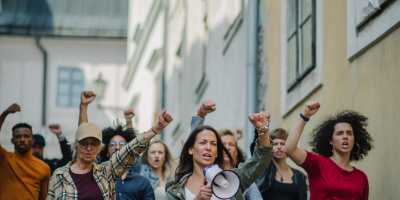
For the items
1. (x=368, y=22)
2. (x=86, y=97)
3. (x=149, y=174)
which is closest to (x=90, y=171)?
(x=86, y=97)

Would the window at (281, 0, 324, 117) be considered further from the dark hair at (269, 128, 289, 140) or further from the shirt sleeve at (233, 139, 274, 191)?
the shirt sleeve at (233, 139, 274, 191)

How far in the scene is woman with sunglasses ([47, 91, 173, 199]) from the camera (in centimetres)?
791

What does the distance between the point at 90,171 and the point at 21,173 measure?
1.71m

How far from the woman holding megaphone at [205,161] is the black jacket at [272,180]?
4.97 ft


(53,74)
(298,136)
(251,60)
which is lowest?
(298,136)

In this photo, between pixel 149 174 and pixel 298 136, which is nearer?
pixel 298 136

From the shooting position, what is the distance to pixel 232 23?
55.5 ft

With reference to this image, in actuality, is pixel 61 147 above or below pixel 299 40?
below

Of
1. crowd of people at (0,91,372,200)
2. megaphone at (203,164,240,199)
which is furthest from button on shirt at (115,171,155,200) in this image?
megaphone at (203,164,240,199)

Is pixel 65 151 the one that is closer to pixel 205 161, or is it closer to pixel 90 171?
pixel 90 171

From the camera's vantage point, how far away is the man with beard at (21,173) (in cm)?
941

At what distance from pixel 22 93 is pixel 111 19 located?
667 centimetres

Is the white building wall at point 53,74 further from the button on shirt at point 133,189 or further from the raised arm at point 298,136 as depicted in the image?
the raised arm at point 298,136

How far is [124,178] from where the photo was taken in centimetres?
991
